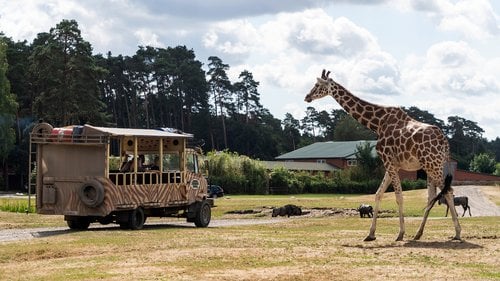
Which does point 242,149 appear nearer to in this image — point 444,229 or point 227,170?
point 227,170

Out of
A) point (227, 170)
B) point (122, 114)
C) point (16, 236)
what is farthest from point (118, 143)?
point (122, 114)

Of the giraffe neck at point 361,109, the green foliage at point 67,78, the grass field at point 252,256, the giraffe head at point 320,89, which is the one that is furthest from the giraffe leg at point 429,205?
the green foliage at point 67,78

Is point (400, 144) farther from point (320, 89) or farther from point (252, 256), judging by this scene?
point (252, 256)

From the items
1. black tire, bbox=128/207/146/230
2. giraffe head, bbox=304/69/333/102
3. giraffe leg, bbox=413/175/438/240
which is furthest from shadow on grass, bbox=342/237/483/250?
black tire, bbox=128/207/146/230

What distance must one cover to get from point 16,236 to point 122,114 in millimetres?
106596

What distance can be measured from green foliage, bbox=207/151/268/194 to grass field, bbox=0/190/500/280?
56.6 metres

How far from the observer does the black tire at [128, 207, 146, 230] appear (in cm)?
2920

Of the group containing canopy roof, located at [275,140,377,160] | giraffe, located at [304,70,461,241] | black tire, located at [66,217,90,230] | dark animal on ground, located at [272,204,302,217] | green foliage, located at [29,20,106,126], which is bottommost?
black tire, located at [66,217,90,230]

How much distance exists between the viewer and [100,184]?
27703mm

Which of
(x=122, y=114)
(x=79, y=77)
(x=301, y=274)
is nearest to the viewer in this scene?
(x=301, y=274)

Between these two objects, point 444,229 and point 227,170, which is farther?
point 227,170

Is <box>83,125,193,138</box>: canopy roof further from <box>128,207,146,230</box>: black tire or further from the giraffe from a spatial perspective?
the giraffe

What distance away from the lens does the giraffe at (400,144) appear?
22.5 meters

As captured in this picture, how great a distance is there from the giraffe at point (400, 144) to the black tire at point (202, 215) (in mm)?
9419
